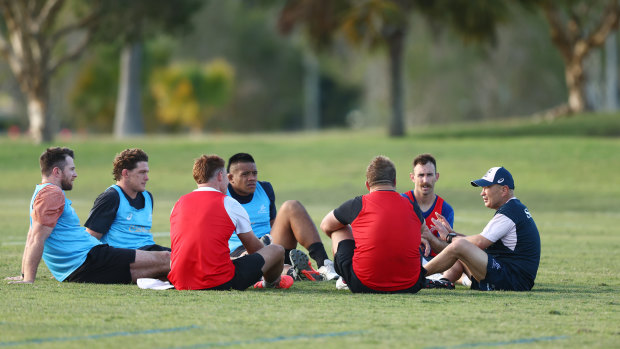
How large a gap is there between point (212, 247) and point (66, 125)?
2785 inches

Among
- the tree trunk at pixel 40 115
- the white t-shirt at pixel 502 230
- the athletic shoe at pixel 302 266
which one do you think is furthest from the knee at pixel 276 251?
the tree trunk at pixel 40 115

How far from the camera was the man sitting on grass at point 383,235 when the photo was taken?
868 cm

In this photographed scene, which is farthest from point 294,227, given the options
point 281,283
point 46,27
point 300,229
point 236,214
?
point 46,27

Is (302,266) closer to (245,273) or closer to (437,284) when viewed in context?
(245,273)

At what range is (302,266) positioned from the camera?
33.7 ft

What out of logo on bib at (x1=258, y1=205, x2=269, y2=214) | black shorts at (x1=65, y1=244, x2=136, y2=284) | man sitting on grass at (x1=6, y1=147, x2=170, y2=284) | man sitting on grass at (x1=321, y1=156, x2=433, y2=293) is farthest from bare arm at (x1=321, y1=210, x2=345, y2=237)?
black shorts at (x1=65, y1=244, x2=136, y2=284)

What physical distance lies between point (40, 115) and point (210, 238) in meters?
29.3

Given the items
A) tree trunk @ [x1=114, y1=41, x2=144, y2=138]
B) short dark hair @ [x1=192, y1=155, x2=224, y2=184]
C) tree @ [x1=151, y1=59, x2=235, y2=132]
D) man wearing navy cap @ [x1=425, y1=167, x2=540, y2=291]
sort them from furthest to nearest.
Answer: tree @ [x1=151, y1=59, x2=235, y2=132] → tree trunk @ [x1=114, y1=41, x2=144, y2=138] → man wearing navy cap @ [x1=425, y1=167, x2=540, y2=291] → short dark hair @ [x1=192, y1=155, x2=224, y2=184]

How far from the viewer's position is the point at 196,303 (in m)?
8.09

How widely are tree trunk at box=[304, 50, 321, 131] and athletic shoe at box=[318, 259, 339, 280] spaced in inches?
2372

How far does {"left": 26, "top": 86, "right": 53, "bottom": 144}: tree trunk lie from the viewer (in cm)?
3600

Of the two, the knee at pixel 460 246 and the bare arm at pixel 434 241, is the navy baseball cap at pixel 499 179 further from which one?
the bare arm at pixel 434 241

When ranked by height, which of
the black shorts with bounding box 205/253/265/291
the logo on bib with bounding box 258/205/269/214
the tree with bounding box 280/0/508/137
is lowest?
the black shorts with bounding box 205/253/265/291

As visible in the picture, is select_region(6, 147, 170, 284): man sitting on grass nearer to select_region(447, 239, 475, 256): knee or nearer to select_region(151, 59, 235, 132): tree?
select_region(447, 239, 475, 256): knee
